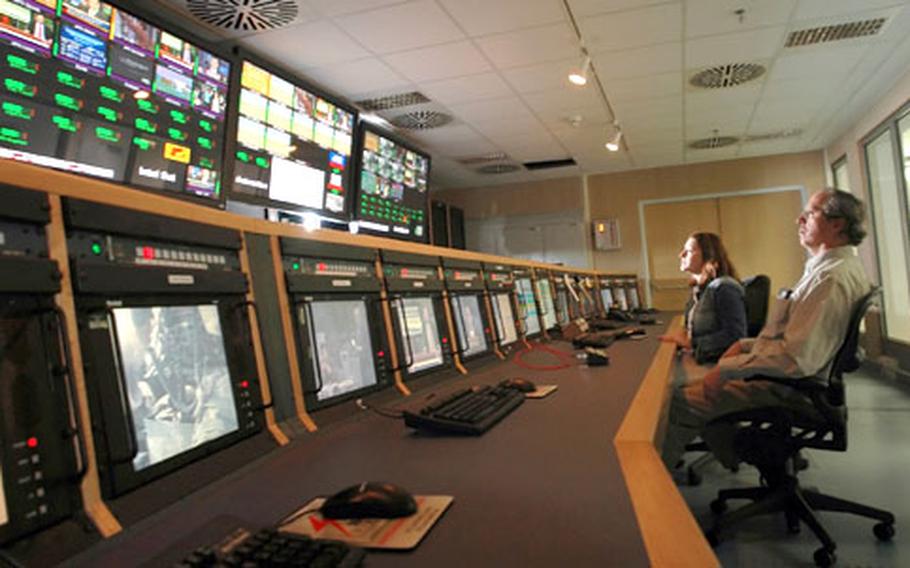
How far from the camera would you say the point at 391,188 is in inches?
125

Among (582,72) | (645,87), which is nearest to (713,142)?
A: (645,87)

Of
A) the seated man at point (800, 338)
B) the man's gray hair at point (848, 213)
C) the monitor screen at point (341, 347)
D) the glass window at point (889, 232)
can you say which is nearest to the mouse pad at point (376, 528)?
the monitor screen at point (341, 347)

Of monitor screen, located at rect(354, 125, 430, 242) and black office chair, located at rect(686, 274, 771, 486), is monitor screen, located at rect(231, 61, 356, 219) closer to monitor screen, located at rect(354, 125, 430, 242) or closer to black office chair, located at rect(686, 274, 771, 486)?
monitor screen, located at rect(354, 125, 430, 242)

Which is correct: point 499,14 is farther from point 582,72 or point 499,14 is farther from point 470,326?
point 470,326

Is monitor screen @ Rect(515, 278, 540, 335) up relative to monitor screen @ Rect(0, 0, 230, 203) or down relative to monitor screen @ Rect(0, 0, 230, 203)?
down

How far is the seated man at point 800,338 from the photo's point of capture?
79.8 inches

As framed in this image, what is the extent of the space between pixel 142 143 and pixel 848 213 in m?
2.65

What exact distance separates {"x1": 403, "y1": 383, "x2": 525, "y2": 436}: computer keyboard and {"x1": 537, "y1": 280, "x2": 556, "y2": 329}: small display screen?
1758 millimetres

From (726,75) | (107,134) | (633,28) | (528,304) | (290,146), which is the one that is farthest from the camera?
(726,75)

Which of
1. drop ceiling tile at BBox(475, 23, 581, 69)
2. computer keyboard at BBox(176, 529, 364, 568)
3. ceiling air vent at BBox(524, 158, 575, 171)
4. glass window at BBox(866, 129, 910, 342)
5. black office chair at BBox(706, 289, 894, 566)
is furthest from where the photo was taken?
ceiling air vent at BBox(524, 158, 575, 171)

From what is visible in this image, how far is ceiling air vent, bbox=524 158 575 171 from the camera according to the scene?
6941 mm

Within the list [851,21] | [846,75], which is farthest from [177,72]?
[846,75]

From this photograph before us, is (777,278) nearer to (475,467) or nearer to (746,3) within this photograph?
(746,3)

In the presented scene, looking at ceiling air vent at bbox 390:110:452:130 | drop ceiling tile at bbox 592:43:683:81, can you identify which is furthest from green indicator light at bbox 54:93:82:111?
ceiling air vent at bbox 390:110:452:130
